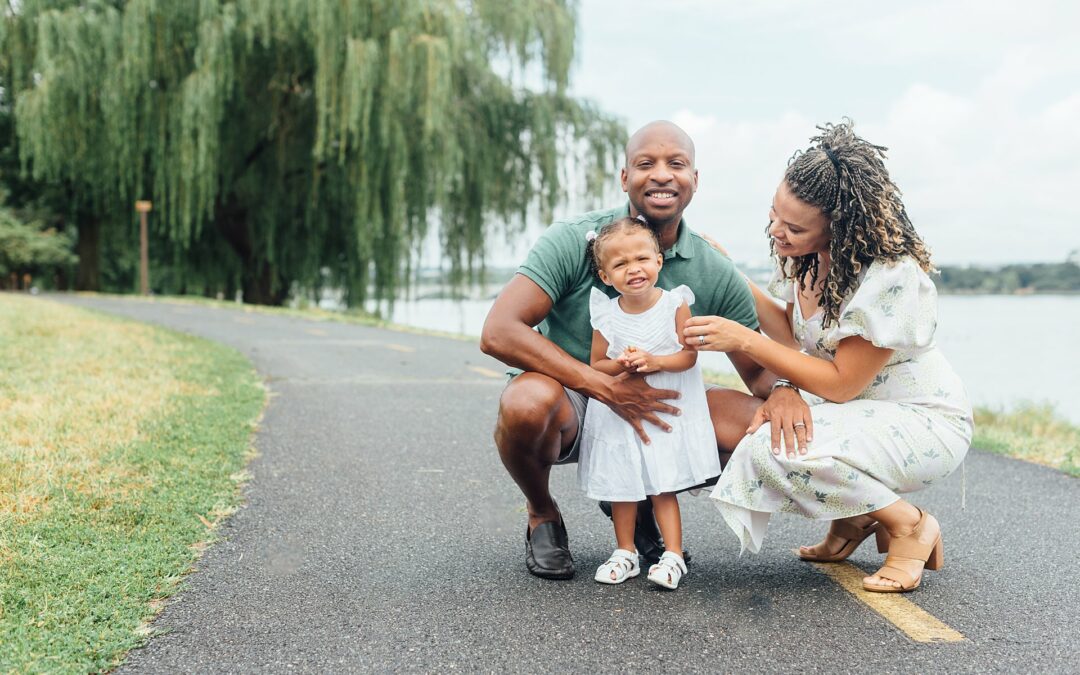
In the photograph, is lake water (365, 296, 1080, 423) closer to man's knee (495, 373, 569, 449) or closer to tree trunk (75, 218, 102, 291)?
man's knee (495, 373, 569, 449)

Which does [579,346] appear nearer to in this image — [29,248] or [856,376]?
[856,376]

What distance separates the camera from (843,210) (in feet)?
9.82

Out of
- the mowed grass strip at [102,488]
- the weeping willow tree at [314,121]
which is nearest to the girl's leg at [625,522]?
the mowed grass strip at [102,488]

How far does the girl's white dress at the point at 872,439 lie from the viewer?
2.93 meters

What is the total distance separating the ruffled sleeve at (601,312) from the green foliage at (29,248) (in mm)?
32165

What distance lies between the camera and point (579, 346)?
11.3 feet

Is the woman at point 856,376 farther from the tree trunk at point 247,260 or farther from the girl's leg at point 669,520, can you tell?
the tree trunk at point 247,260

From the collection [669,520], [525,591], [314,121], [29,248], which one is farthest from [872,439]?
[29,248]

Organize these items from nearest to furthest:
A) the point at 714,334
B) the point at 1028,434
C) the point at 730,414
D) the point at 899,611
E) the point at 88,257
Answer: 1. the point at 899,611
2. the point at 714,334
3. the point at 730,414
4. the point at 1028,434
5. the point at 88,257

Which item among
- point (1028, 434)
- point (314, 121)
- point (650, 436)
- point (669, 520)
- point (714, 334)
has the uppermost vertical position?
point (314, 121)

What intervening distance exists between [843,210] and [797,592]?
1184 mm

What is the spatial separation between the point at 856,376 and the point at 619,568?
3.12 ft

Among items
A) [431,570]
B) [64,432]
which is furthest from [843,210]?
[64,432]

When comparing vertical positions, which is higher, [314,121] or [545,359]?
[314,121]
